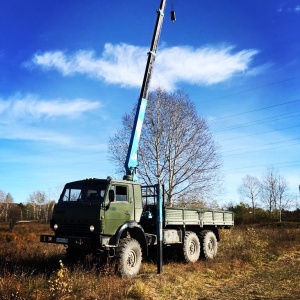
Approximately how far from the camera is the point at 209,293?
8320mm

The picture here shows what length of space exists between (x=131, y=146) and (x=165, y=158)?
13.9 meters

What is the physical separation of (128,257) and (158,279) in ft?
3.44

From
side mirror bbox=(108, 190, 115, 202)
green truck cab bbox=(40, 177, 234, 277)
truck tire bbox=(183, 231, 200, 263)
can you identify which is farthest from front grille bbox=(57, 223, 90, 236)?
truck tire bbox=(183, 231, 200, 263)

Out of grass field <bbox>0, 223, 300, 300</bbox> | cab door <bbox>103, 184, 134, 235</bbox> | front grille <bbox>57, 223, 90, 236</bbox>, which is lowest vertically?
grass field <bbox>0, 223, 300, 300</bbox>

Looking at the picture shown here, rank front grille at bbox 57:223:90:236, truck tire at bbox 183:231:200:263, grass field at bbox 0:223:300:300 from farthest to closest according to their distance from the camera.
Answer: truck tire at bbox 183:231:200:263, front grille at bbox 57:223:90:236, grass field at bbox 0:223:300:300

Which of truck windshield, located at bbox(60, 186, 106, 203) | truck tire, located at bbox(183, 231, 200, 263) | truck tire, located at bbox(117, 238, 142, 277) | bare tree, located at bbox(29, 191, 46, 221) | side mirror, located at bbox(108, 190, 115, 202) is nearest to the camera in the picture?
truck tire, located at bbox(117, 238, 142, 277)

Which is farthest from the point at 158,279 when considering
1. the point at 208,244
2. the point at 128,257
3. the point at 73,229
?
the point at 208,244

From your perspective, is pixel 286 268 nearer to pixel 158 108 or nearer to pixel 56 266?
pixel 56 266

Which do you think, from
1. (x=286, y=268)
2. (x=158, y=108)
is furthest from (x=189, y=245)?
(x=158, y=108)

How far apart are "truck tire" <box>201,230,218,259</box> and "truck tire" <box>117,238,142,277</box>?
4.24 m

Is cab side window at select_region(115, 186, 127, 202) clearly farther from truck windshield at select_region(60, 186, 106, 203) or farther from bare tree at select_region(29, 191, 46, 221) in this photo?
bare tree at select_region(29, 191, 46, 221)

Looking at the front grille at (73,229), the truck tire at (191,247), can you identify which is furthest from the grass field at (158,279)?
the front grille at (73,229)

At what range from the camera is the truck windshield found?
10.2m

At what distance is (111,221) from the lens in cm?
995
